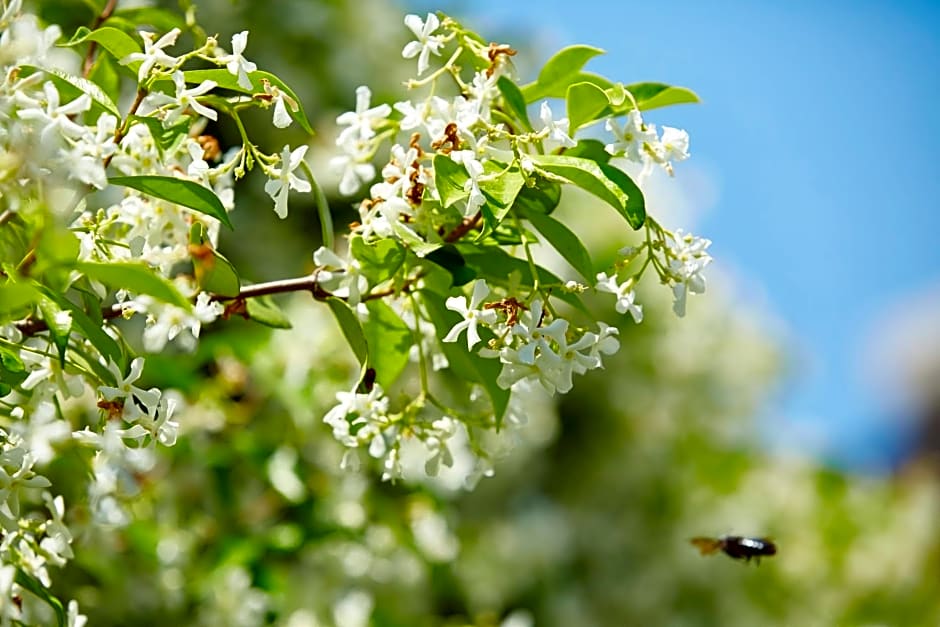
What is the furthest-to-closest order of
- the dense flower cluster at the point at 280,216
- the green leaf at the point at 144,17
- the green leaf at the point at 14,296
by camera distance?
the green leaf at the point at 144,17, the dense flower cluster at the point at 280,216, the green leaf at the point at 14,296

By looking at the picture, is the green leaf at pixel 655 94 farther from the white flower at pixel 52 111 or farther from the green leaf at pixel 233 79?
the white flower at pixel 52 111

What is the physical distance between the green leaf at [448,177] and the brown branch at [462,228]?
0.06 meters

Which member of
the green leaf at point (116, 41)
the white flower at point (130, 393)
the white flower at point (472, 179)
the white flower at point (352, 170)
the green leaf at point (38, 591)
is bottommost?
the green leaf at point (38, 591)

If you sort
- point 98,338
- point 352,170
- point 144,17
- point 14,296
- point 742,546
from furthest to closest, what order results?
point 742,546
point 144,17
point 352,170
point 98,338
point 14,296

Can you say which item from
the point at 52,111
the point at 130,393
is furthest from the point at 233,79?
the point at 130,393

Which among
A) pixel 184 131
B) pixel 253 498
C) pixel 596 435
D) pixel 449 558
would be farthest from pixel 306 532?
pixel 596 435

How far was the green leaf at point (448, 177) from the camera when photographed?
816 mm

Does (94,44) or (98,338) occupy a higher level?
(94,44)

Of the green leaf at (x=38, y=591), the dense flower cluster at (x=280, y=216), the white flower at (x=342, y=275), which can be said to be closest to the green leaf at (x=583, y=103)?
the dense flower cluster at (x=280, y=216)

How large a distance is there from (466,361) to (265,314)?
199 millimetres

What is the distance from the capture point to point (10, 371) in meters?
0.85

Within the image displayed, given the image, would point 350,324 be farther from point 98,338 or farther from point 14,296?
point 14,296

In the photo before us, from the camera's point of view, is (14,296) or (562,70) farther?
(562,70)

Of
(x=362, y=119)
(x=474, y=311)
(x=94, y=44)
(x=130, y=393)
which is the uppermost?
(x=94, y=44)
